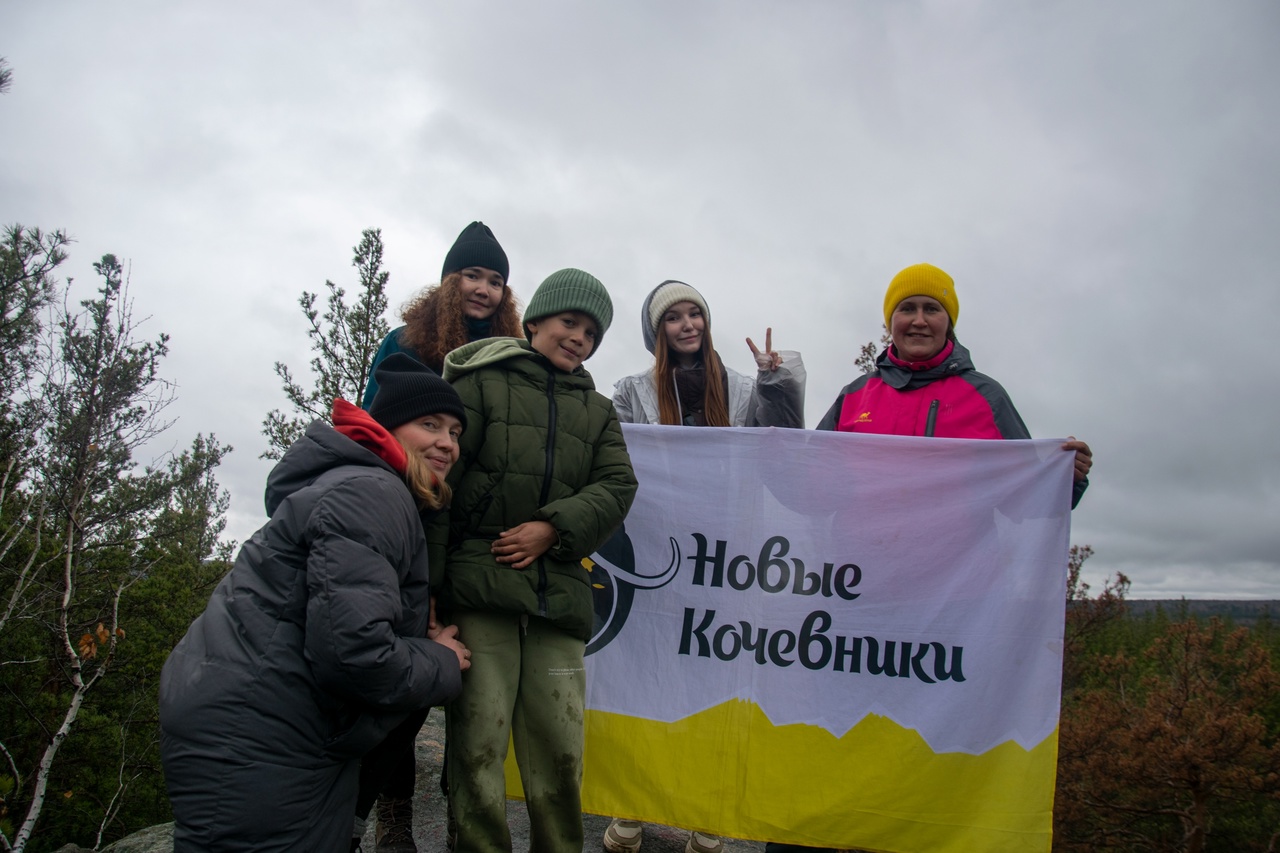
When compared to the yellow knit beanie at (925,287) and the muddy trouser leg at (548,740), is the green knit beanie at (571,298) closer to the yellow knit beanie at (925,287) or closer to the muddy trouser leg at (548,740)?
the muddy trouser leg at (548,740)

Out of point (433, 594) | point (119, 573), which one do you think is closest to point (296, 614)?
point (433, 594)

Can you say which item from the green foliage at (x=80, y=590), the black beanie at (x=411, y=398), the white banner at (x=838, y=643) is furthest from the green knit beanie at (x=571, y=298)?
the green foliage at (x=80, y=590)

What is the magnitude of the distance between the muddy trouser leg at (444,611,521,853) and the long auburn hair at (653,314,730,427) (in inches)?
65.6

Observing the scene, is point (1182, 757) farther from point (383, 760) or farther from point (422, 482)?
point (422, 482)

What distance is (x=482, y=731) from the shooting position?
2299 millimetres

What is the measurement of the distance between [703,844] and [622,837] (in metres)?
0.39

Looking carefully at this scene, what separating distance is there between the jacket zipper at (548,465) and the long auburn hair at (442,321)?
2.65 feet

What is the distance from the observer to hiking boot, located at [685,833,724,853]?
3352 millimetres

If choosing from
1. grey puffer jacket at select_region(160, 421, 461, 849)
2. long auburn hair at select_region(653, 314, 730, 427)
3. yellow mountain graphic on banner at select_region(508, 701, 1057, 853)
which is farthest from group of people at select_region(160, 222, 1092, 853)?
long auburn hair at select_region(653, 314, 730, 427)

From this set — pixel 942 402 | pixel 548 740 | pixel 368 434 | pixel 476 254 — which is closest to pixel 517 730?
pixel 548 740

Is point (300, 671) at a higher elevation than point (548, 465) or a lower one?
lower

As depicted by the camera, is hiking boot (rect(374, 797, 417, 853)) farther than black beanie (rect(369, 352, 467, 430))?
Yes

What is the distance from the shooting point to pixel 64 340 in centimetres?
1063

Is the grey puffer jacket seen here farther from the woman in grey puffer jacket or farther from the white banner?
the white banner
